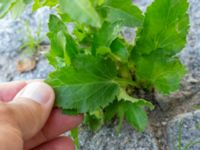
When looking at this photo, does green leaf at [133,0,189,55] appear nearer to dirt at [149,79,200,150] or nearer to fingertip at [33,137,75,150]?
dirt at [149,79,200,150]

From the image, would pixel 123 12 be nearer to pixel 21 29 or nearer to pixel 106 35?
pixel 106 35

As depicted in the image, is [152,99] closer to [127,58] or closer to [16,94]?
[127,58]

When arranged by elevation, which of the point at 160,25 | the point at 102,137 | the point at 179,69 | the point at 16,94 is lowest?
the point at 102,137

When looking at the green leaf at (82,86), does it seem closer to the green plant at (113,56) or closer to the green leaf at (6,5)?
the green plant at (113,56)

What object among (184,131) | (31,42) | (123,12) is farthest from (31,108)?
(31,42)

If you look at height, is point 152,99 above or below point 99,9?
below

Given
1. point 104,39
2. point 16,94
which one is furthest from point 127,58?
point 16,94

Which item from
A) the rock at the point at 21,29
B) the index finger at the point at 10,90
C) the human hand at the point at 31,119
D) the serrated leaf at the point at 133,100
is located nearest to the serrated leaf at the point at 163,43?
the serrated leaf at the point at 133,100
